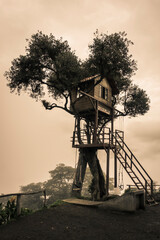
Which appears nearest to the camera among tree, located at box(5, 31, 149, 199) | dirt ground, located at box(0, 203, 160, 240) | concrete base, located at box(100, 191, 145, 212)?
dirt ground, located at box(0, 203, 160, 240)

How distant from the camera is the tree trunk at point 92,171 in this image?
61.8 ft

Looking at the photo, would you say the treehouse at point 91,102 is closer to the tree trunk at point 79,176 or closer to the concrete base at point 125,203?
the tree trunk at point 79,176

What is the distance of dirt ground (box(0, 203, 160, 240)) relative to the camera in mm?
7992

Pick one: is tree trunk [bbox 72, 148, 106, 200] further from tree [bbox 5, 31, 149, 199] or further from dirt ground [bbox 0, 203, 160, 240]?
dirt ground [bbox 0, 203, 160, 240]

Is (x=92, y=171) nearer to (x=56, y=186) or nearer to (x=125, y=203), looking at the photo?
(x=125, y=203)

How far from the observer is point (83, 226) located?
9242 mm

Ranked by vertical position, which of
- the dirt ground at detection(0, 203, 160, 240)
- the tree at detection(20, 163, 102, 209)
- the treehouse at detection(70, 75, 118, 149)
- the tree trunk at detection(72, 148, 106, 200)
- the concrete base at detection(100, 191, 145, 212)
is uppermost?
the treehouse at detection(70, 75, 118, 149)

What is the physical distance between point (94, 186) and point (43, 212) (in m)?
8.99

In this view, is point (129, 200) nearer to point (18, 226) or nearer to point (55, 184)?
point (18, 226)

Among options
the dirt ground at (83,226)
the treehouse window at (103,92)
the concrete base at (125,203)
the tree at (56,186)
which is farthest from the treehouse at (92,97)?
the tree at (56,186)

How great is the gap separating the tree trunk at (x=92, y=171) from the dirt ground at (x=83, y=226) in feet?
21.5

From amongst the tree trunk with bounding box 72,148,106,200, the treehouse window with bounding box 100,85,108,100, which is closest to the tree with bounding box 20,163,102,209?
the tree trunk with bounding box 72,148,106,200

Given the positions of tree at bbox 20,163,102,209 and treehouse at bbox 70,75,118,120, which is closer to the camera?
treehouse at bbox 70,75,118,120

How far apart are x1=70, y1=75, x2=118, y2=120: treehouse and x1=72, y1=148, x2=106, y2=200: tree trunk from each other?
4.09 meters
